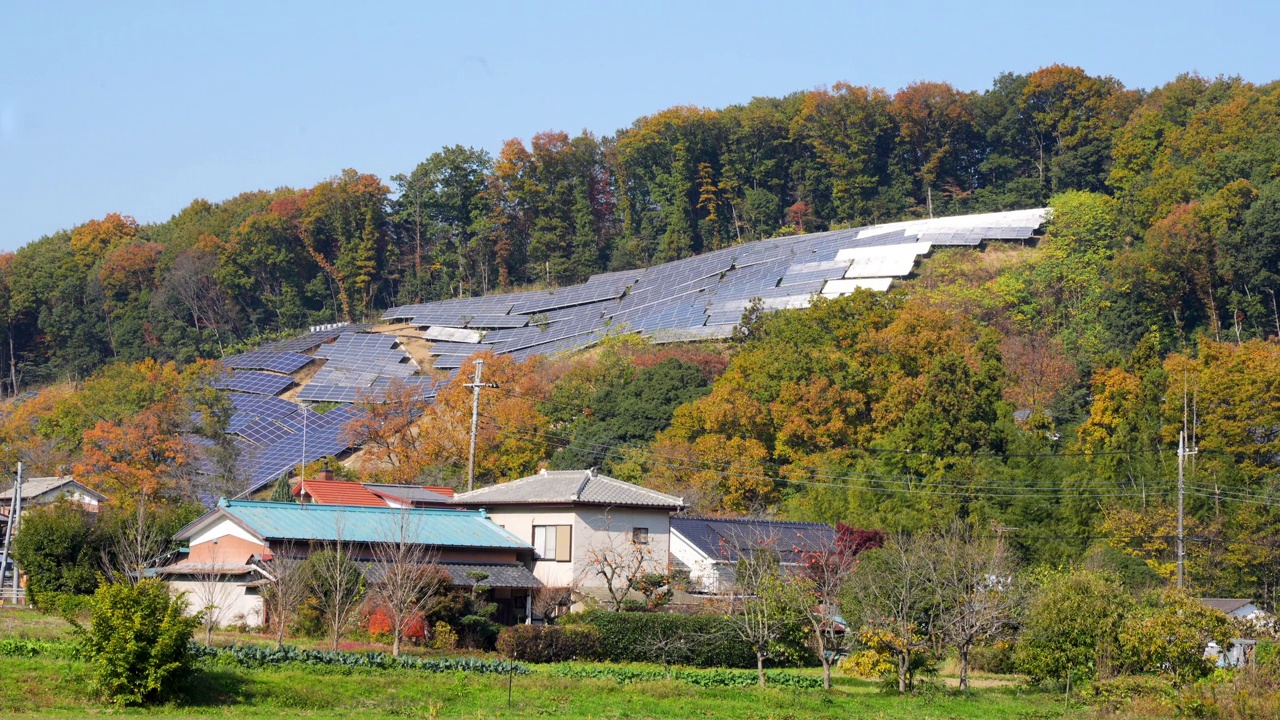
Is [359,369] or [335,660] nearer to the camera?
[335,660]

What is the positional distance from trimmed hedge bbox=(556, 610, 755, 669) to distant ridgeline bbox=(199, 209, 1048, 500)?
3169cm

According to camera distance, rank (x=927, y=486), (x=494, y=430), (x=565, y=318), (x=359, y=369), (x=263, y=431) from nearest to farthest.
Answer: (x=927, y=486), (x=494, y=430), (x=263, y=431), (x=359, y=369), (x=565, y=318)

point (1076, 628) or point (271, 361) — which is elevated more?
point (271, 361)

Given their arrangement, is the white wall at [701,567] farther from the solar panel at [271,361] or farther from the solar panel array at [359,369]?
the solar panel at [271,361]

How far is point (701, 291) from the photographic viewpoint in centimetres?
7619

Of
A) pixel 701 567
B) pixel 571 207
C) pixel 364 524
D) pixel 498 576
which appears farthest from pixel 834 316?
pixel 571 207

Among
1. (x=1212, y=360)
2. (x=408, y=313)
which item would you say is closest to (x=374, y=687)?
(x=1212, y=360)

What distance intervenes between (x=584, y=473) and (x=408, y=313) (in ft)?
170

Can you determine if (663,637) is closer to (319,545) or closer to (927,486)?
(319,545)

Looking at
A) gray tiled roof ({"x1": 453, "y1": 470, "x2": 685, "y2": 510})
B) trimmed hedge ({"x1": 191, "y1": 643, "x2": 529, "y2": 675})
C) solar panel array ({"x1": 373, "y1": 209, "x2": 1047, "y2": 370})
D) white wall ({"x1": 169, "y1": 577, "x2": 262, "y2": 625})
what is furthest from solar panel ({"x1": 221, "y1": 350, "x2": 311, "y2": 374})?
trimmed hedge ({"x1": 191, "y1": 643, "x2": 529, "y2": 675})

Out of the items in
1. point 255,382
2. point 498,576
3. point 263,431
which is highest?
point 255,382

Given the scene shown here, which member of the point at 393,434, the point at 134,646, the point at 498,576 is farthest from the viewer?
the point at 393,434

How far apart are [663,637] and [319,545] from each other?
822cm

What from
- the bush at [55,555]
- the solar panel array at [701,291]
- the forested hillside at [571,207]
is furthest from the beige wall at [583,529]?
the forested hillside at [571,207]
